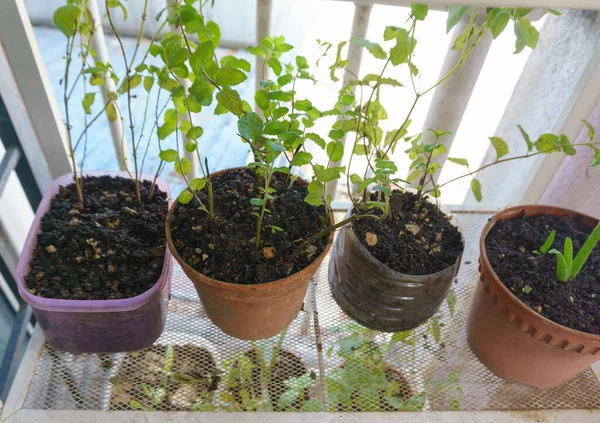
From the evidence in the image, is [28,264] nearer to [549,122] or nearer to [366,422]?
[366,422]

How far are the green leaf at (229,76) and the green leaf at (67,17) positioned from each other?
28 cm

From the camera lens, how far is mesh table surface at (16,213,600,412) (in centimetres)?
74

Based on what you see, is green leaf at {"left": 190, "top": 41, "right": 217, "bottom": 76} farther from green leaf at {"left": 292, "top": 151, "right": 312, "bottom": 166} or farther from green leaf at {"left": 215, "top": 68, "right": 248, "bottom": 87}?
green leaf at {"left": 292, "top": 151, "right": 312, "bottom": 166}

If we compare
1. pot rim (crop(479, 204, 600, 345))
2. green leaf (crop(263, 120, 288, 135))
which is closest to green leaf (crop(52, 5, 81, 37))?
green leaf (crop(263, 120, 288, 135))

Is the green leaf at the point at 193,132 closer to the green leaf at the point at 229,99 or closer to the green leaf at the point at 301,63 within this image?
the green leaf at the point at 229,99

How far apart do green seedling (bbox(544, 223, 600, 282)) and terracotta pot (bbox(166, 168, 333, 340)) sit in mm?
378

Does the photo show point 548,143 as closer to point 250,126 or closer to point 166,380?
point 250,126

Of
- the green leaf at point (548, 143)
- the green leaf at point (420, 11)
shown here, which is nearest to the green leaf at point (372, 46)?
the green leaf at point (420, 11)

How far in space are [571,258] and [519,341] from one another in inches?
6.3

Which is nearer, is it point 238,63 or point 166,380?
point 238,63

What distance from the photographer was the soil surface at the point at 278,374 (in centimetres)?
Answer: 76

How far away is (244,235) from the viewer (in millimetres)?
712

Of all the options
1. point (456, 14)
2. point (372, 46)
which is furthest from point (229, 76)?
point (456, 14)

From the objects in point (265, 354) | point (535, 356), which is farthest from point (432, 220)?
point (265, 354)
